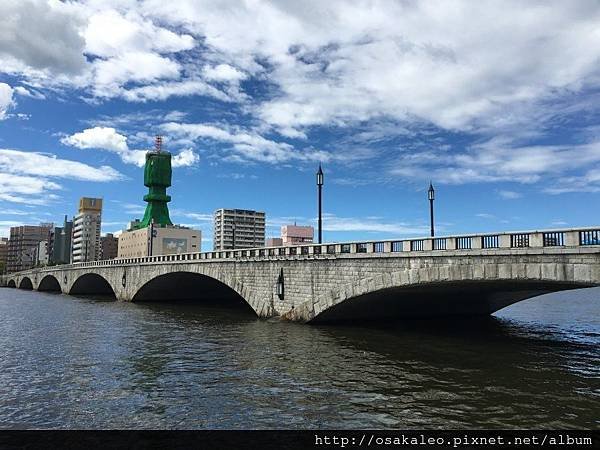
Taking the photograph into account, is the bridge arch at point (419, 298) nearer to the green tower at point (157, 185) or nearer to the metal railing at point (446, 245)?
the metal railing at point (446, 245)

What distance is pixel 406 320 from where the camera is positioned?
130 feet

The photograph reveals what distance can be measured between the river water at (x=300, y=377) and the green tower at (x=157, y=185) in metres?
124

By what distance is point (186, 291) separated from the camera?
2736 inches

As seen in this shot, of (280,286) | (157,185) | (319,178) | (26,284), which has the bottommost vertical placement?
(26,284)

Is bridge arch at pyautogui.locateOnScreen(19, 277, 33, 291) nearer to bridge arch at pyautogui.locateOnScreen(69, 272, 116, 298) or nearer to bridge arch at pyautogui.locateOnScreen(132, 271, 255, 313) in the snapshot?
bridge arch at pyautogui.locateOnScreen(69, 272, 116, 298)

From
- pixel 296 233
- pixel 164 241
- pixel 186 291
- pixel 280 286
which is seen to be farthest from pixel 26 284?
pixel 280 286

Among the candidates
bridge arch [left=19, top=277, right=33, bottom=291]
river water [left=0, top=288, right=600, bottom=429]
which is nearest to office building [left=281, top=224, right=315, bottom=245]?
bridge arch [left=19, top=277, right=33, bottom=291]

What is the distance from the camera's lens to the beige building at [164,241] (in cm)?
14825

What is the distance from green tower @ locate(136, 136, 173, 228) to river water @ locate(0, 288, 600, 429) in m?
124

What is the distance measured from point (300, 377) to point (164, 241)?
138 m

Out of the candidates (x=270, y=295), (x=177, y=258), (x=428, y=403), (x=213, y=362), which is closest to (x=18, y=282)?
(x=177, y=258)

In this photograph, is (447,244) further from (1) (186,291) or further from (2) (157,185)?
(2) (157,185)

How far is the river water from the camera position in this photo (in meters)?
14.1

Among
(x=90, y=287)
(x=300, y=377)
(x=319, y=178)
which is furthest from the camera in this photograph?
(x=90, y=287)
